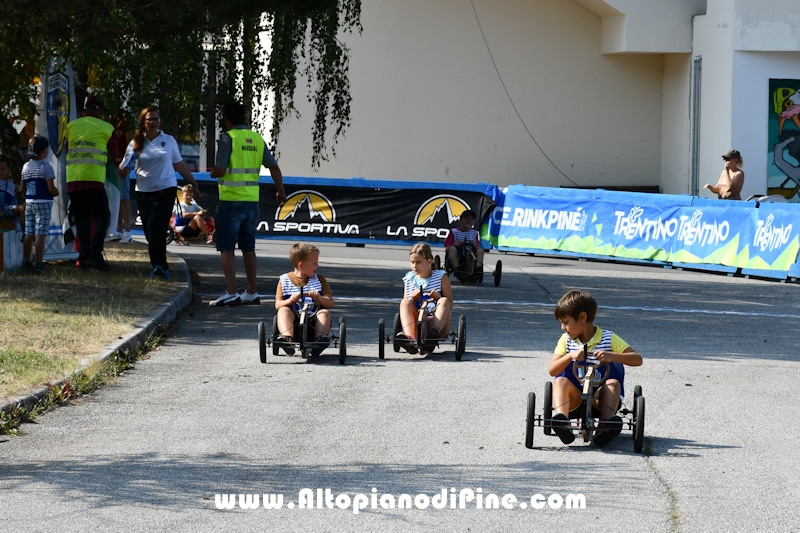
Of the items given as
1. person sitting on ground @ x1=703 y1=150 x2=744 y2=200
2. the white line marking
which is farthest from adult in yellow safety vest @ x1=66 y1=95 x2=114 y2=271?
person sitting on ground @ x1=703 y1=150 x2=744 y2=200

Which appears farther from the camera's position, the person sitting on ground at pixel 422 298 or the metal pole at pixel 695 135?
the metal pole at pixel 695 135

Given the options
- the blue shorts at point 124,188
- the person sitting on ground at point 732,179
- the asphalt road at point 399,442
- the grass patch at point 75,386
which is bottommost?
the asphalt road at point 399,442

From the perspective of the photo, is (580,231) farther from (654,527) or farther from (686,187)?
(654,527)

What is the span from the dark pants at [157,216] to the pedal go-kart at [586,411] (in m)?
8.07

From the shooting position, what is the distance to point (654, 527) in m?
5.25

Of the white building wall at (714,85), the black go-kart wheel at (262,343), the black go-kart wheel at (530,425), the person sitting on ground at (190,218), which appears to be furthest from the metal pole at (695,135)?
the black go-kart wheel at (530,425)

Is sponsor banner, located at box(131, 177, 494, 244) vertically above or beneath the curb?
above

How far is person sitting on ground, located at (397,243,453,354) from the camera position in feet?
33.0

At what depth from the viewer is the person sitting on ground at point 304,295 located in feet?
31.8

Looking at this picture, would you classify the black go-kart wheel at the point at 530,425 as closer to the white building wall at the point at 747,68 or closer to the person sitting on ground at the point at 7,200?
the person sitting on ground at the point at 7,200

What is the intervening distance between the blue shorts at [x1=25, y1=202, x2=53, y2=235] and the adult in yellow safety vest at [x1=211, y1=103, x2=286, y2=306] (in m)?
2.48

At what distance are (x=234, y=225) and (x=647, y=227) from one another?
34.2 feet

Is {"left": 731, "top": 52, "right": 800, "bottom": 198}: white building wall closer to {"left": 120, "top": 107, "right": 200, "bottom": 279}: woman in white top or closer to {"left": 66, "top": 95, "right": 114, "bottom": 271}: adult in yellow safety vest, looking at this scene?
{"left": 120, "top": 107, "right": 200, "bottom": 279}: woman in white top

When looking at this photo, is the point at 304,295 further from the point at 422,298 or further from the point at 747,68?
the point at 747,68
